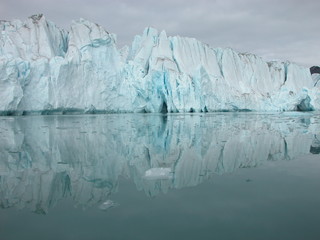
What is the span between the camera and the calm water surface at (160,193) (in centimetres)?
204

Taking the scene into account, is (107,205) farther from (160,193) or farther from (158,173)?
(158,173)

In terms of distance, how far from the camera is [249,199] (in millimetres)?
2680

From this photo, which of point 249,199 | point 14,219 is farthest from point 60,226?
point 249,199

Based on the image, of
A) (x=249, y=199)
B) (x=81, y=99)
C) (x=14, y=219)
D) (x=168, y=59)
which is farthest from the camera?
(x=168, y=59)

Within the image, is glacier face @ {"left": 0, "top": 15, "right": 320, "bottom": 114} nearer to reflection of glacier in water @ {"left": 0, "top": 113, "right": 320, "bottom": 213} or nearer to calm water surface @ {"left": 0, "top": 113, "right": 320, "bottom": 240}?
reflection of glacier in water @ {"left": 0, "top": 113, "right": 320, "bottom": 213}

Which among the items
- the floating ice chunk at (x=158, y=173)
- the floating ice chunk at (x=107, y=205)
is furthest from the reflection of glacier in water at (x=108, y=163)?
the floating ice chunk at (x=107, y=205)

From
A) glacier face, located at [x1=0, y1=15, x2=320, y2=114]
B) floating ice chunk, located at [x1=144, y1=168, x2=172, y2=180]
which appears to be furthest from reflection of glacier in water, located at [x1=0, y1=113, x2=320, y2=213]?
glacier face, located at [x1=0, y1=15, x2=320, y2=114]

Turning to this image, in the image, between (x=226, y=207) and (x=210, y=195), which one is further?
(x=210, y=195)

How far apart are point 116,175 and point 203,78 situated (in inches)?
715

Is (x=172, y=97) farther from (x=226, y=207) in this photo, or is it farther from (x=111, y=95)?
(x=226, y=207)

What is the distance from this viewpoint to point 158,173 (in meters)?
3.57

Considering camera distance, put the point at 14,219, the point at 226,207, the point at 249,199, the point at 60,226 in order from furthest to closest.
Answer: the point at 249,199 < the point at 226,207 < the point at 14,219 < the point at 60,226

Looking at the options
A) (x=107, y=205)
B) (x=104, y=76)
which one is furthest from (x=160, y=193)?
(x=104, y=76)

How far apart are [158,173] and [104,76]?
17.6 meters
